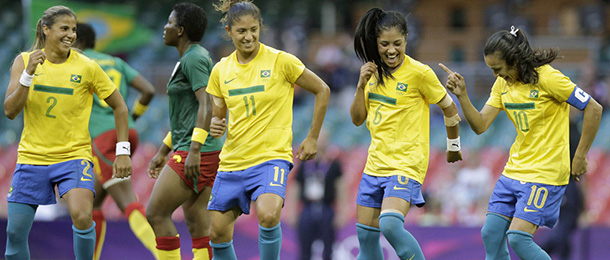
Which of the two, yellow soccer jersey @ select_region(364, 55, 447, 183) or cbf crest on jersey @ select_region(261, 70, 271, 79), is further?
yellow soccer jersey @ select_region(364, 55, 447, 183)

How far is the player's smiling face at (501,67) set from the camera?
604 cm

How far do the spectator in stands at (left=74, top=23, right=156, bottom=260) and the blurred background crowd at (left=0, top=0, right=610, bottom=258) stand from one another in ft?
4.88

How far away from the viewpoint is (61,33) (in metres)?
6.17

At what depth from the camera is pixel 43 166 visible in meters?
6.19

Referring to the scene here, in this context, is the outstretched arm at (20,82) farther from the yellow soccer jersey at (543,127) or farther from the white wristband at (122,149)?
the yellow soccer jersey at (543,127)

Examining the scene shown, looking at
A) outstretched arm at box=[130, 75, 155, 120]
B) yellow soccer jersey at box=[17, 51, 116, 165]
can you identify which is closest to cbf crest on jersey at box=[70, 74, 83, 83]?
yellow soccer jersey at box=[17, 51, 116, 165]

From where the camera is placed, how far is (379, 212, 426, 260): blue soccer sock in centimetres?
588

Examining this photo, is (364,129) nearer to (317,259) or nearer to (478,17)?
(317,259)

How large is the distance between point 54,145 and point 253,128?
5.15ft

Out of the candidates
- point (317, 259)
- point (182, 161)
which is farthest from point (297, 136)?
point (182, 161)

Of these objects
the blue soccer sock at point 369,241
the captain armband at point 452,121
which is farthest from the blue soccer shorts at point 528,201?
the blue soccer sock at point 369,241

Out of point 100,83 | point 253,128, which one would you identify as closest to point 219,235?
point 253,128

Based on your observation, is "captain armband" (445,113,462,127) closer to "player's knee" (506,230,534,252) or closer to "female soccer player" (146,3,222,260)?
"player's knee" (506,230,534,252)

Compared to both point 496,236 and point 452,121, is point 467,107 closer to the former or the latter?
point 452,121
